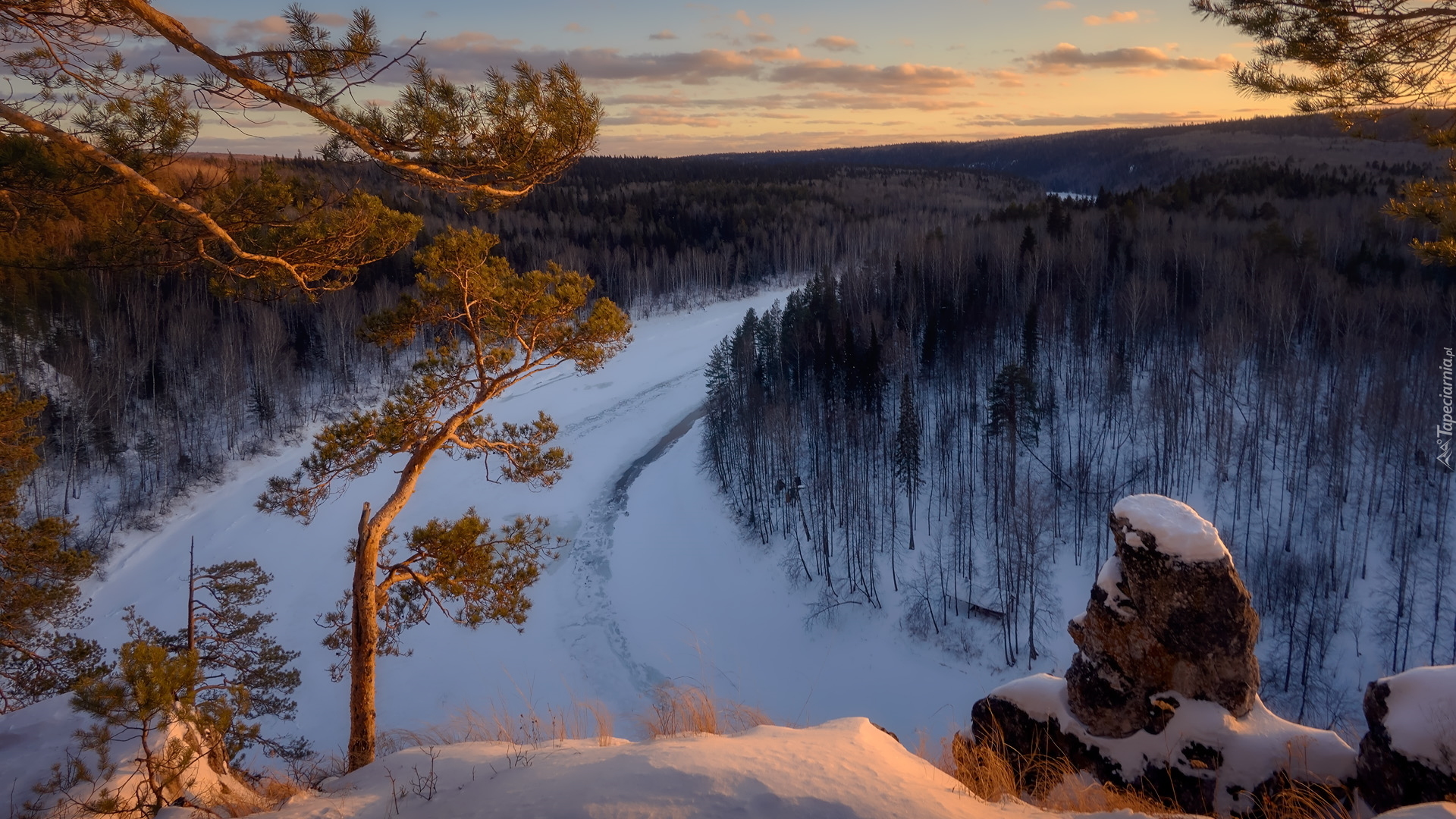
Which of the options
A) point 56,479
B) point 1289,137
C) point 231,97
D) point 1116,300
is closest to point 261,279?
point 231,97

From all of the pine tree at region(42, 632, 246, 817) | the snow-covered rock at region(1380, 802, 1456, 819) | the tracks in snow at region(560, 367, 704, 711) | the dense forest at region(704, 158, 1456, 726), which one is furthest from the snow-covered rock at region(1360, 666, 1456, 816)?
the dense forest at region(704, 158, 1456, 726)

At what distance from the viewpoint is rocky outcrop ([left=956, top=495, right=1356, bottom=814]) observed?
21.4 feet

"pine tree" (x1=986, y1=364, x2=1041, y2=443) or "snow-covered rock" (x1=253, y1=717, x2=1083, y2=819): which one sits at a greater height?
"snow-covered rock" (x1=253, y1=717, x2=1083, y2=819)

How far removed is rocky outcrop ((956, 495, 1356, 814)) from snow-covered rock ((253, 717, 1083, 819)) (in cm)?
220

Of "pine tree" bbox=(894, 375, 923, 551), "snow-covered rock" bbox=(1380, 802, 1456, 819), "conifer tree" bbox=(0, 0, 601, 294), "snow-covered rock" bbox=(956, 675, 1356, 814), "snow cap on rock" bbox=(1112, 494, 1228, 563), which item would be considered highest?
"conifer tree" bbox=(0, 0, 601, 294)

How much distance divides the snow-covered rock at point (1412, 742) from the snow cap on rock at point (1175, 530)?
1638 millimetres

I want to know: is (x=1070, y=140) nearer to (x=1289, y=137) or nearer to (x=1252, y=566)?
(x=1289, y=137)

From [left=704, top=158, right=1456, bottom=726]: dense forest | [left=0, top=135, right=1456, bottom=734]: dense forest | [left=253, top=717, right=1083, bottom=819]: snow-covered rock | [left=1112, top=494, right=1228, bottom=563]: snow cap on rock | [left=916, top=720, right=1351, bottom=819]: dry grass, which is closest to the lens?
[left=253, top=717, right=1083, bottom=819]: snow-covered rock

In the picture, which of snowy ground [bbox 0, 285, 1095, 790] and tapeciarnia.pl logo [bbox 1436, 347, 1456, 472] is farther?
tapeciarnia.pl logo [bbox 1436, 347, 1456, 472]

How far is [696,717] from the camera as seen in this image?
22.7ft

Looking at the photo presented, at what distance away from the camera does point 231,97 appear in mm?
5898

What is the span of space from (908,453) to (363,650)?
26.3m

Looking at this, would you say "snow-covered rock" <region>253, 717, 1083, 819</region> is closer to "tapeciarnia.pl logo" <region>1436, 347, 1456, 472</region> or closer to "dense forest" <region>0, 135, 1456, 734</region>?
"dense forest" <region>0, 135, 1456, 734</region>

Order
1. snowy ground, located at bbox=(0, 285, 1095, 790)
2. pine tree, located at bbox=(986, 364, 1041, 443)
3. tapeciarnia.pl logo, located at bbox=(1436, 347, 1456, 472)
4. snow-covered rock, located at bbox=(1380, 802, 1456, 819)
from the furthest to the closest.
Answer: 1. pine tree, located at bbox=(986, 364, 1041, 443)
2. tapeciarnia.pl logo, located at bbox=(1436, 347, 1456, 472)
3. snowy ground, located at bbox=(0, 285, 1095, 790)
4. snow-covered rock, located at bbox=(1380, 802, 1456, 819)
